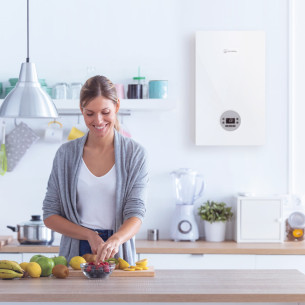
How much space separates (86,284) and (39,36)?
2.38 meters

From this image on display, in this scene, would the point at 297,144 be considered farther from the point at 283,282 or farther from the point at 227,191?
the point at 283,282

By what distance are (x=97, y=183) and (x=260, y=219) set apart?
162 cm

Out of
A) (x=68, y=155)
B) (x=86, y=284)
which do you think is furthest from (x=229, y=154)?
(x=86, y=284)

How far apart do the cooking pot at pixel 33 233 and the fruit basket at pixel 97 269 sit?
1.50 m

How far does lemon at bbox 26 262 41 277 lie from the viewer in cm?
244

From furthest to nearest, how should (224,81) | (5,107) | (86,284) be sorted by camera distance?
(224,81) → (5,107) → (86,284)

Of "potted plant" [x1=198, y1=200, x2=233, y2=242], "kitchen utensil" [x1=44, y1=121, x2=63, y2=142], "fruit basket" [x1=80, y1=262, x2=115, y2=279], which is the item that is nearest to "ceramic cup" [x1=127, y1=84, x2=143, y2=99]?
"kitchen utensil" [x1=44, y1=121, x2=63, y2=142]

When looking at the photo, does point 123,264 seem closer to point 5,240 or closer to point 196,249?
point 196,249

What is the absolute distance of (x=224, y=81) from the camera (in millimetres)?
4246

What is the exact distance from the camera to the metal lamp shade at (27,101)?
8.75ft

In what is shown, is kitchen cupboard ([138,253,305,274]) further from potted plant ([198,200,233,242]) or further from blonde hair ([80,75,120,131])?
blonde hair ([80,75,120,131])

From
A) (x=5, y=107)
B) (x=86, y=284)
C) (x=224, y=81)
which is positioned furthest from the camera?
(x=224, y=81)

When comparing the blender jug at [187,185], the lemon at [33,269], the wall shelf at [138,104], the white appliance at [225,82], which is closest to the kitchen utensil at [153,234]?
the blender jug at [187,185]

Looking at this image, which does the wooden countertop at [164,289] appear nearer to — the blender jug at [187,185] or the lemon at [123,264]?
the lemon at [123,264]
